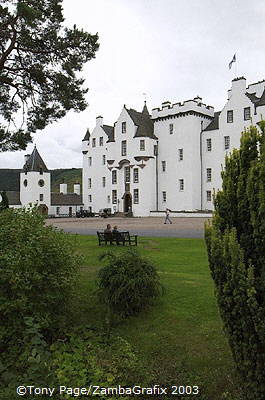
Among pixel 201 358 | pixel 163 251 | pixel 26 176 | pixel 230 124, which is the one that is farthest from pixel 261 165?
pixel 26 176

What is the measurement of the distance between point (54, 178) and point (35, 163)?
96.7m

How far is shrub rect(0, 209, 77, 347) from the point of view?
812cm

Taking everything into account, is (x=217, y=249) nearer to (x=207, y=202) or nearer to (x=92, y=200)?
(x=207, y=202)

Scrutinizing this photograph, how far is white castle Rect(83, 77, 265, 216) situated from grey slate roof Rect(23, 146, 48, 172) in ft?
60.6

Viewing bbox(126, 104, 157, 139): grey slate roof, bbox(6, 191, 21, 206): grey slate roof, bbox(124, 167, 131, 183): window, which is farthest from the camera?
bbox(6, 191, 21, 206): grey slate roof

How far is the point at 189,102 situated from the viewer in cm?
5438

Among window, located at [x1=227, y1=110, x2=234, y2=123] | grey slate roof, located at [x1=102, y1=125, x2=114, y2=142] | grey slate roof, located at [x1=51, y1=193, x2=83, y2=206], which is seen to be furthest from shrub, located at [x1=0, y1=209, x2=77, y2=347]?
grey slate roof, located at [x1=51, y1=193, x2=83, y2=206]

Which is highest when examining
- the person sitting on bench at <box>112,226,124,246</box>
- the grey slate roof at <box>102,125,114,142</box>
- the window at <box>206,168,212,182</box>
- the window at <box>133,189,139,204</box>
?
the grey slate roof at <box>102,125,114,142</box>

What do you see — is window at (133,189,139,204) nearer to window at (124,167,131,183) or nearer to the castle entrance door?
the castle entrance door

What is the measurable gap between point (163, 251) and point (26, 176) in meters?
63.1

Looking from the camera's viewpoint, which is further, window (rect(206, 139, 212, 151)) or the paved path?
window (rect(206, 139, 212, 151))

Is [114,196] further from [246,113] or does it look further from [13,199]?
[13,199]

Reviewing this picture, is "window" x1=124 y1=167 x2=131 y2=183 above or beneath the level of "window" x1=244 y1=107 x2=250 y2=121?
beneath

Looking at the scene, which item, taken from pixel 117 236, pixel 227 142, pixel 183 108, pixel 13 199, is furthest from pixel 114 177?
pixel 117 236
